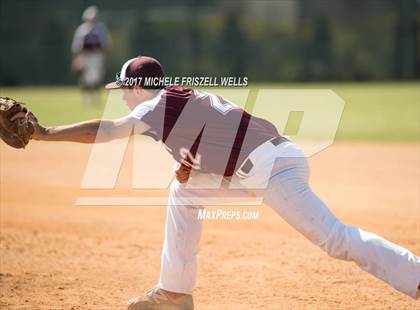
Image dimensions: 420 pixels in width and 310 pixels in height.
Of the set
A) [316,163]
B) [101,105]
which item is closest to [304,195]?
[316,163]

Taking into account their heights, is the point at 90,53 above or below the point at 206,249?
below

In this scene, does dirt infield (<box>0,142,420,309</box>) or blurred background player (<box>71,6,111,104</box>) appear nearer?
dirt infield (<box>0,142,420,309</box>)

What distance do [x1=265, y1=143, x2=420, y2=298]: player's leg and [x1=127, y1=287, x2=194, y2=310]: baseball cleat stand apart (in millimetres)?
1182

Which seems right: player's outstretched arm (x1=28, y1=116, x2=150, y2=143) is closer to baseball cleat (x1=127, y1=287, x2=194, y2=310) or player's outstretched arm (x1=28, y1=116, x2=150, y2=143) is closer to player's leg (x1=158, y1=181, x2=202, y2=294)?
player's leg (x1=158, y1=181, x2=202, y2=294)

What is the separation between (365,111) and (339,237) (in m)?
17.4

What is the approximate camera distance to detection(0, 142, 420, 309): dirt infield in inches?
239

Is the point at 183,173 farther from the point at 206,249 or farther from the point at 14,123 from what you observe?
the point at 206,249

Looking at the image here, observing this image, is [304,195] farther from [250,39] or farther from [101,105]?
[250,39]

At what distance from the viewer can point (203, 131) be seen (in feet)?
15.8

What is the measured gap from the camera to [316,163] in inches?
509

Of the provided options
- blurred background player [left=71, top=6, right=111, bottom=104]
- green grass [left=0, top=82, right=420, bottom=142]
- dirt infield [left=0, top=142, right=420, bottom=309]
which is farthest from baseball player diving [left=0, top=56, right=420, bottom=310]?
blurred background player [left=71, top=6, right=111, bottom=104]

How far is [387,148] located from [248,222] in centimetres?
622

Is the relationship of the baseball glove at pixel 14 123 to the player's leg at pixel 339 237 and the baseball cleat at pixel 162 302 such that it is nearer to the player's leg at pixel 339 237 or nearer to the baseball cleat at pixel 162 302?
the baseball cleat at pixel 162 302

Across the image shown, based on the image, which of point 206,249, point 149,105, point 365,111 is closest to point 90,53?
point 365,111
